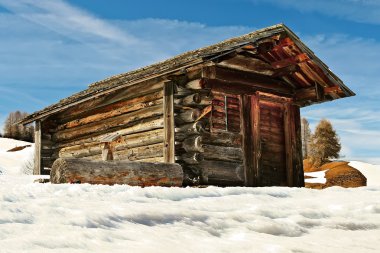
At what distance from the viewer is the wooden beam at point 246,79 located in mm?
10906

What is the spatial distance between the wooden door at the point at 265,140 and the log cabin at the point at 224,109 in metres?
0.03

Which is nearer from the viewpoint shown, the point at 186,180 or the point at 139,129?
the point at 186,180

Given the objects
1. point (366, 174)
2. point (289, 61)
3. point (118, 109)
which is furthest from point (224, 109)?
point (366, 174)

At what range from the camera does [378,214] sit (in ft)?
21.9

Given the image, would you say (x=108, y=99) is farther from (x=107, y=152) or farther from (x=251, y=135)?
(x=251, y=135)

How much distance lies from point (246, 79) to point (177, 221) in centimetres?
777

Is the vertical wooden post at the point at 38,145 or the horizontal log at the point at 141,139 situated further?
the vertical wooden post at the point at 38,145

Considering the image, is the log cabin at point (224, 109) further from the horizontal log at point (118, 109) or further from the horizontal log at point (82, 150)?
the horizontal log at point (82, 150)

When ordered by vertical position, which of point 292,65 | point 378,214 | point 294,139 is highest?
point 292,65

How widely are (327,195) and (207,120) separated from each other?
3.86m

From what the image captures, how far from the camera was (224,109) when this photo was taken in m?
11.7

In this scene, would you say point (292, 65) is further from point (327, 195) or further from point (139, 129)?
point (327, 195)

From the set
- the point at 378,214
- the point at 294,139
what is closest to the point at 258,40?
the point at 294,139

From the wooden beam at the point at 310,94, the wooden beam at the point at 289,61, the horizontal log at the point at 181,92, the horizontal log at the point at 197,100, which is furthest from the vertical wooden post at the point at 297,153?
the horizontal log at the point at 181,92
